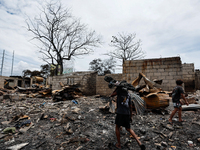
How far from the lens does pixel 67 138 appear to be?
3.07 m

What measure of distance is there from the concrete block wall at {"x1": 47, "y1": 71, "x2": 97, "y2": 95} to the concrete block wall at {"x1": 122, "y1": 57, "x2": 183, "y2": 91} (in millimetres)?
3426

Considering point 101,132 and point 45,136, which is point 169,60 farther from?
point 45,136

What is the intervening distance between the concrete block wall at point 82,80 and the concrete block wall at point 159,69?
3.43 meters

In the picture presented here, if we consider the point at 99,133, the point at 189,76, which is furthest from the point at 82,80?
the point at 189,76

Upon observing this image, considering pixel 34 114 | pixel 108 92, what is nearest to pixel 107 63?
pixel 108 92

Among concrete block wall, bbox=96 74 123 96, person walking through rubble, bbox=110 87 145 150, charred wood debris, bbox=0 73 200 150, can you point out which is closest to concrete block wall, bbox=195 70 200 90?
charred wood debris, bbox=0 73 200 150

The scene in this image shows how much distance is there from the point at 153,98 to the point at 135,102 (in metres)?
0.70

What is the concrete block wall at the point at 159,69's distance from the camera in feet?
17.5

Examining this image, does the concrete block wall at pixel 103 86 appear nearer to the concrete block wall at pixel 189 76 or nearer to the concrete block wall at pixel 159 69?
the concrete block wall at pixel 159 69

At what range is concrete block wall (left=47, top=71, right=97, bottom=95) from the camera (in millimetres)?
8539

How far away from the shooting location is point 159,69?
561 centimetres

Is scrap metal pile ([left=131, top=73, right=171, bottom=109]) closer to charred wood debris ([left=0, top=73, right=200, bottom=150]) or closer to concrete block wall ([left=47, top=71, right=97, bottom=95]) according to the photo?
charred wood debris ([left=0, top=73, right=200, bottom=150])

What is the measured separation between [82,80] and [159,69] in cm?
519

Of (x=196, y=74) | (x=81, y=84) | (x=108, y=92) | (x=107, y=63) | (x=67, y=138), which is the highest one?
(x=107, y=63)
